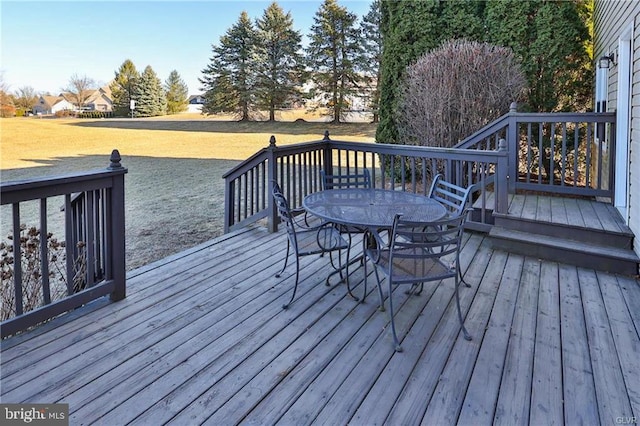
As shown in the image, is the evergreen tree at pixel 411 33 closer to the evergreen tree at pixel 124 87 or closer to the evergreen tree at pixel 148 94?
the evergreen tree at pixel 148 94

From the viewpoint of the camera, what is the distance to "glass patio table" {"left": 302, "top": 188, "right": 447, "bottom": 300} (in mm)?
2625

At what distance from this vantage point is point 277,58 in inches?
1045

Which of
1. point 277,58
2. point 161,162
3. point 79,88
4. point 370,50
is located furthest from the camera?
point 79,88

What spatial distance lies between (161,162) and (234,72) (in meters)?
16.6

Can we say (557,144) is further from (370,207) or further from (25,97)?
(25,97)

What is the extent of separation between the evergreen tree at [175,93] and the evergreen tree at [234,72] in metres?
15.3

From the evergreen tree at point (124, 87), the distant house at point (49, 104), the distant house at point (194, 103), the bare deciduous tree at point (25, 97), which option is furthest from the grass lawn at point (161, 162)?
the distant house at point (49, 104)

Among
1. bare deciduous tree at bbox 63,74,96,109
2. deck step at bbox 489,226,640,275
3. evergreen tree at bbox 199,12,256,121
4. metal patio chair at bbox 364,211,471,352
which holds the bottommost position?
deck step at bbox 489,226,640,275

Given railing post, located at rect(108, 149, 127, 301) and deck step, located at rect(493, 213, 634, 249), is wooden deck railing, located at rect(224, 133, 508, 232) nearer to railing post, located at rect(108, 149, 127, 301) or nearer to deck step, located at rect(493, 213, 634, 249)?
deck step, located at rect(493, 213, 634, 249)

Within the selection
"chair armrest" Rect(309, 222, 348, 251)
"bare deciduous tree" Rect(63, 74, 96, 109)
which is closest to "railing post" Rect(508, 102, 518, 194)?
"chair armrest" Rect(309, 222, 348, 251)

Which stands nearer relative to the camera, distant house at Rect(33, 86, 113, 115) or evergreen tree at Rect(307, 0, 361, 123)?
evergreen tree at Rect(307, 0, 361, 123)

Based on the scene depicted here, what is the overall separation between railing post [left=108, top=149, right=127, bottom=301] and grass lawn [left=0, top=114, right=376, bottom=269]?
1.98 m

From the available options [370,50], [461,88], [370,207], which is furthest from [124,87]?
[370,207]

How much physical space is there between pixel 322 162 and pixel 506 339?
11.3 feet
